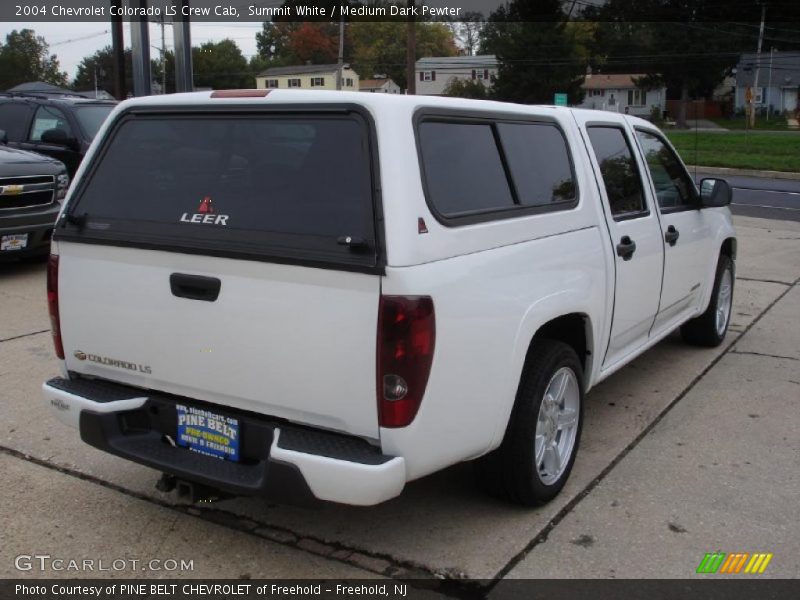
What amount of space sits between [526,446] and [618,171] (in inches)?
74.7

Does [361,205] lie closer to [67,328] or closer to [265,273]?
[265,273]

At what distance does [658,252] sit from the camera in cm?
486

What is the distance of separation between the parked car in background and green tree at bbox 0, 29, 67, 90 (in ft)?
261

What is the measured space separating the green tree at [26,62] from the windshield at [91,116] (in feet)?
252

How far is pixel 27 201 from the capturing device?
28.5 ft

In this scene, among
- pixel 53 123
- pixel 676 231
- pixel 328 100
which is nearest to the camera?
pixel 328 100

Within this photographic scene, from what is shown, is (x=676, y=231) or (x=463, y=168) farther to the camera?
(x=676, y=231)

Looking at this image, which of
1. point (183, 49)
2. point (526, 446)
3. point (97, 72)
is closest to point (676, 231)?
point (526, 446)

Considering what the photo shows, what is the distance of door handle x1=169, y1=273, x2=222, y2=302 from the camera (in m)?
3.12

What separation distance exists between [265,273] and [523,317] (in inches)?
41.8

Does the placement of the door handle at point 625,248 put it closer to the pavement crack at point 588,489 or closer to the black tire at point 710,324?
the pavement crack at point 588,489

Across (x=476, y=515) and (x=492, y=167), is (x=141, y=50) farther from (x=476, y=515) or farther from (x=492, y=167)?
(x=476, y=515)

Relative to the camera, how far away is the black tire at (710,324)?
619cm

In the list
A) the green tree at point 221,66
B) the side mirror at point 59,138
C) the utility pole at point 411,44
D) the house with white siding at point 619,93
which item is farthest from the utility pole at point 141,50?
the house with white siding at point 619,93
